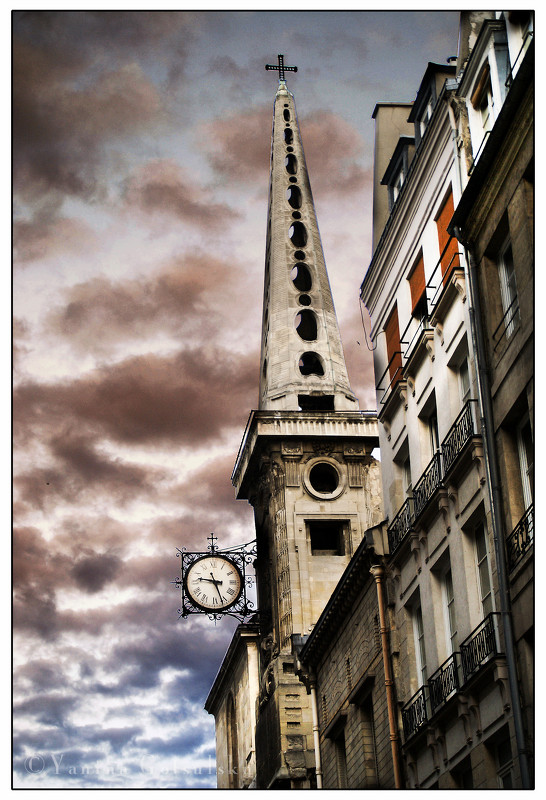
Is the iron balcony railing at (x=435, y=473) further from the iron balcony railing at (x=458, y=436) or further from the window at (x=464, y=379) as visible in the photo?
the window at (x=464, y=379)

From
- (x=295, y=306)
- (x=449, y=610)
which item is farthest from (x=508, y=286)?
(x=295, y=306)

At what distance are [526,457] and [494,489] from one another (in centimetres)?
87

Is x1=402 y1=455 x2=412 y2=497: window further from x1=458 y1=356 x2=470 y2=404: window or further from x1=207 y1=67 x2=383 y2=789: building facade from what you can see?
x1=207 y1=67 x2=383 y2=789: building facade

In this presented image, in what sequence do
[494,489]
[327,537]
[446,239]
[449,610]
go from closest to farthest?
[494,489], [449,610], [446,239], [327,537]

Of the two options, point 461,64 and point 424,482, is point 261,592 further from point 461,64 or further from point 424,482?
point 461,64

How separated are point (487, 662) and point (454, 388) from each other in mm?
7396

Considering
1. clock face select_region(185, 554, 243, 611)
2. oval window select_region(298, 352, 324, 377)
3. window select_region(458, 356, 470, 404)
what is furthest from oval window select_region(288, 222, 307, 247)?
window select_region(458, 356, 470, 404)

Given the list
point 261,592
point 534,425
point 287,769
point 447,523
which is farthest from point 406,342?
point 261,592

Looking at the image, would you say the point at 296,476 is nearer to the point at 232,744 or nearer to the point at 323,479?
the point at 323,479

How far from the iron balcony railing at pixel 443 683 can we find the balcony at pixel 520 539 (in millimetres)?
4240

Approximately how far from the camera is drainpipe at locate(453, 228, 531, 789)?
887 inches

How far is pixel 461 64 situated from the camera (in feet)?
96.8

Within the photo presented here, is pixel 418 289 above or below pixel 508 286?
above

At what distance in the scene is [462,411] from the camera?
27828 mm
